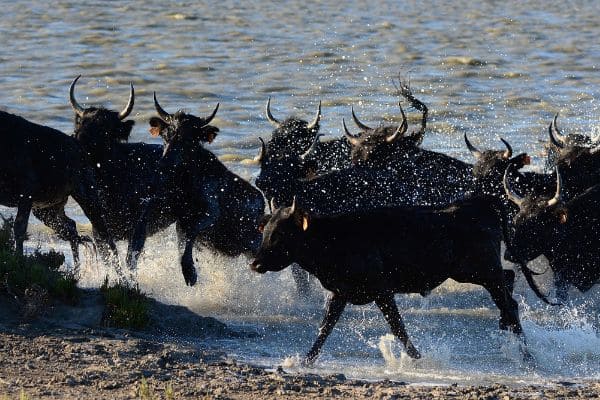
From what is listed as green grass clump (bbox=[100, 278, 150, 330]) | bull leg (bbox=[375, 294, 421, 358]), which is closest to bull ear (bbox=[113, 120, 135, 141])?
green grass clump (bbox=[100, 278, 150, 330])

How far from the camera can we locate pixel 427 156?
16031 millimetres

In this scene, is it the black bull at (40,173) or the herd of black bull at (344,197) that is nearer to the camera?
the herd of black bull at (344,197)

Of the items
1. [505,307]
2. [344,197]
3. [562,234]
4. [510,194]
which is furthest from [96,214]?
[505,307]

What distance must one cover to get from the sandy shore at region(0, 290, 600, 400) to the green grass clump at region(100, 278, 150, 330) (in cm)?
21

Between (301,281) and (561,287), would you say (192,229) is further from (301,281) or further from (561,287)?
(561,287)

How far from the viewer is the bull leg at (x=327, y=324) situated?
1156 centimetres

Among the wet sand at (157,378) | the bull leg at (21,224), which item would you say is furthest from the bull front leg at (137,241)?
the wet sand at (157,378)

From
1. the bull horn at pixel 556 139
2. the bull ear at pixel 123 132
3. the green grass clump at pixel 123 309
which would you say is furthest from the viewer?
the bull horn at pixel 556 139

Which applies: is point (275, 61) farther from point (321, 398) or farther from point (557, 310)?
point (321, 398)

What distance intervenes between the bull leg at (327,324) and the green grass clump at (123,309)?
1.48 meters

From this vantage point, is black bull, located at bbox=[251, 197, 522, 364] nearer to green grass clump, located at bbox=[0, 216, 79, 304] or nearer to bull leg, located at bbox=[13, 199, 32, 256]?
green grass clump, located at bbox=[0, 216, 79, 304]

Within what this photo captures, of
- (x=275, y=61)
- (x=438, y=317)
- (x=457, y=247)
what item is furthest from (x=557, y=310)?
(x=275, y=61)

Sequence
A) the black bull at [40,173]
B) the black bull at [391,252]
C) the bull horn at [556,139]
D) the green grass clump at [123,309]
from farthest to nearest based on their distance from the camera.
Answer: the bull horn at [556,139] → the black bull at [40,173] → the green grass clump at [123,309] → the black bull at [391,252]

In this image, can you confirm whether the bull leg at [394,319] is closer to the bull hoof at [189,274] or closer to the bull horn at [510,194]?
the bull hoof at [189,274]
